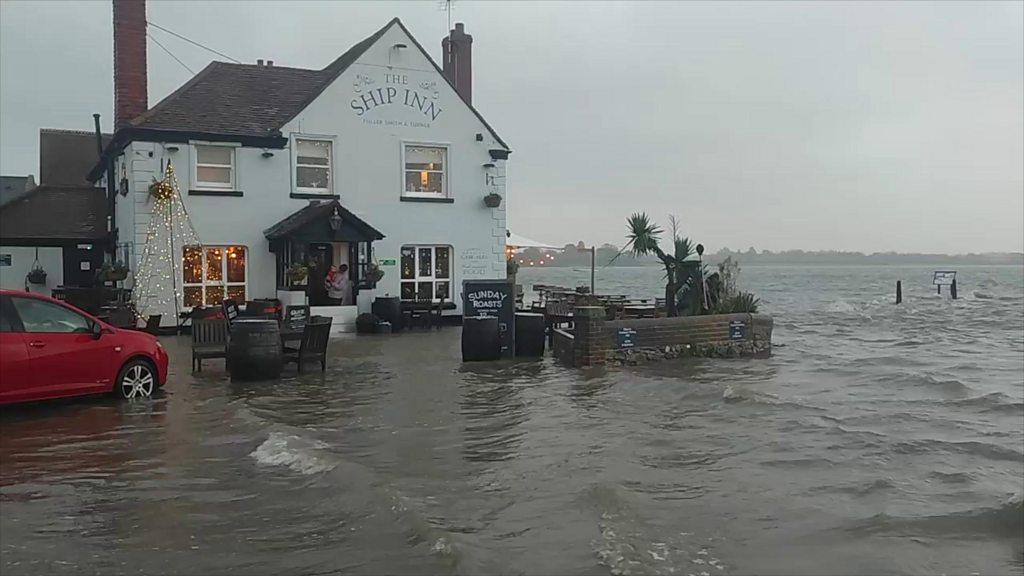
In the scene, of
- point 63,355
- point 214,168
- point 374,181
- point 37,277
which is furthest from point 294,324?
point 37,277

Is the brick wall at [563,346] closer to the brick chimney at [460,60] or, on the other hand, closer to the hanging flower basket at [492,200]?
the hanging flower basket at [492,200]

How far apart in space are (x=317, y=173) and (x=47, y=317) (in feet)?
42.8

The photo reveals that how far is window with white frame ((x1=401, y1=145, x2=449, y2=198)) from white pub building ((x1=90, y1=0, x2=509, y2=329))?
1.2 inches

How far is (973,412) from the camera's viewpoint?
11.8 m

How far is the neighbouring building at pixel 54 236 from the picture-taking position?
23.0 m

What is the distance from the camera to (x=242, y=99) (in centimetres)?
2305

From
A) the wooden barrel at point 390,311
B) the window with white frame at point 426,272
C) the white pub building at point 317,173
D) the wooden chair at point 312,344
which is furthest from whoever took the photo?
the window with white frame at point 426,272

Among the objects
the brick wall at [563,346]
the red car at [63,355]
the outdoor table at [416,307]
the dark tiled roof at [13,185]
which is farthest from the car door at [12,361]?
the dark tiled roof at [13,185]

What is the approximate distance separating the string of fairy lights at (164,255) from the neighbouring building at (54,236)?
3.55m

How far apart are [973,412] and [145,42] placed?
Answer: 20.5m

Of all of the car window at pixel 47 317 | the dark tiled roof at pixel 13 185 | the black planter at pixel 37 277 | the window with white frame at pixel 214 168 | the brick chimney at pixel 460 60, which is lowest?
the car window at pixel 47 317

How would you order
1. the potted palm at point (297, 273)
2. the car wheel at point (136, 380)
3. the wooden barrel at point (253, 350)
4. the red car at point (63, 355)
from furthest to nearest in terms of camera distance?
1. the potted palm at point (297, 273)
2. the wooden barrel at point (253, 350)
3. the car wheel at point (136, 380)
4. the red car at point (63, 355)

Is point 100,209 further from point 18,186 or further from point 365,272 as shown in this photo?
point 18,186

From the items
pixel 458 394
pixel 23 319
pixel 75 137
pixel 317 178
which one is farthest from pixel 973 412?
pixel 75 137
